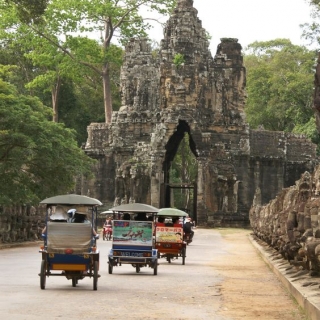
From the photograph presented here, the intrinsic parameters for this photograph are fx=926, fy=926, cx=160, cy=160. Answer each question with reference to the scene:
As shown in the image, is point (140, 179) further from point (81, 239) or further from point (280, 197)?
point (81, 239)

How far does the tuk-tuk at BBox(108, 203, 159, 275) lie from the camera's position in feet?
66.7

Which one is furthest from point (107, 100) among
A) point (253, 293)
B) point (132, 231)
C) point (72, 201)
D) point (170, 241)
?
point (253, 293)

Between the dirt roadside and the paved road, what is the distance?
0.01m

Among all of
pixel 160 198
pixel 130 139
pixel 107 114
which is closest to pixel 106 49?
pixel 107 114

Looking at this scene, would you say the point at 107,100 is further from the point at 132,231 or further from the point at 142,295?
the point at 142,295

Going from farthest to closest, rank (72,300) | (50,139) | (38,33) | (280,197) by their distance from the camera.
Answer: (38,33) < (50,139) < (280,197) < (72,300)

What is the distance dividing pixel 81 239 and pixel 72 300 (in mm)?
2360

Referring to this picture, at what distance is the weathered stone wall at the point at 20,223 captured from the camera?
34.2 metres

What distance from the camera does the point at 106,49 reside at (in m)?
68.7

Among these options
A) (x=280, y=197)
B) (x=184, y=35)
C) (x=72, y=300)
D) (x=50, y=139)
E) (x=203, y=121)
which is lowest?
(x=72, y=300)

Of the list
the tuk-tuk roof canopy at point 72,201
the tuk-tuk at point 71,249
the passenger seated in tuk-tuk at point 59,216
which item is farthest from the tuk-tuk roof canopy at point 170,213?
the tuk-tuk at point 71,249

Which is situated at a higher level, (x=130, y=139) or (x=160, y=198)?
(x=130, y=139)

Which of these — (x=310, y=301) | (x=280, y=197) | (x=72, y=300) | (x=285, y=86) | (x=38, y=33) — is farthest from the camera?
(x=285, y=86)

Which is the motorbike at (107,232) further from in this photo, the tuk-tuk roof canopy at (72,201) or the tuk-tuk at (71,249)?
the tuk-tuk at (71,249)
